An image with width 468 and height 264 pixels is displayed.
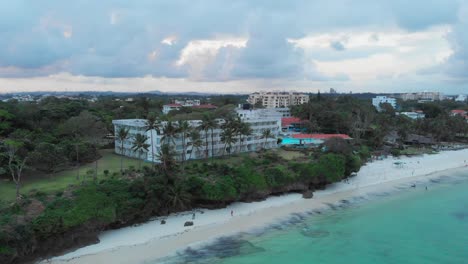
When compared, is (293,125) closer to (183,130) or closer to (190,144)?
(190,144)

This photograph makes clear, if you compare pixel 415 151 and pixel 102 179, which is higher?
pixel 102 179

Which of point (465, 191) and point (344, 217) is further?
point (465, 191)

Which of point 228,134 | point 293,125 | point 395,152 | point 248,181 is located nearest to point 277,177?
point 248,181

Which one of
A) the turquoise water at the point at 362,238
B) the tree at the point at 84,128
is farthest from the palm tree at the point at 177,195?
the tree at the point at 84,128

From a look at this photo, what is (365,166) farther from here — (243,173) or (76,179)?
(76,179)

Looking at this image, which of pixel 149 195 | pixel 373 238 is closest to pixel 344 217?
pixel 373 238

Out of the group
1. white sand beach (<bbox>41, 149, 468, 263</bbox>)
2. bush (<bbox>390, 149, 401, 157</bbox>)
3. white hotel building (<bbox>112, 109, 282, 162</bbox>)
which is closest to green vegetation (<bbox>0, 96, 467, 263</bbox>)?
white hotel building (<bbox>112, 109, 282, 162</bbox>)

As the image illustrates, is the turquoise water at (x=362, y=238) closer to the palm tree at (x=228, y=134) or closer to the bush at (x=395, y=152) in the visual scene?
the palm tree at (x=228, y=134)
